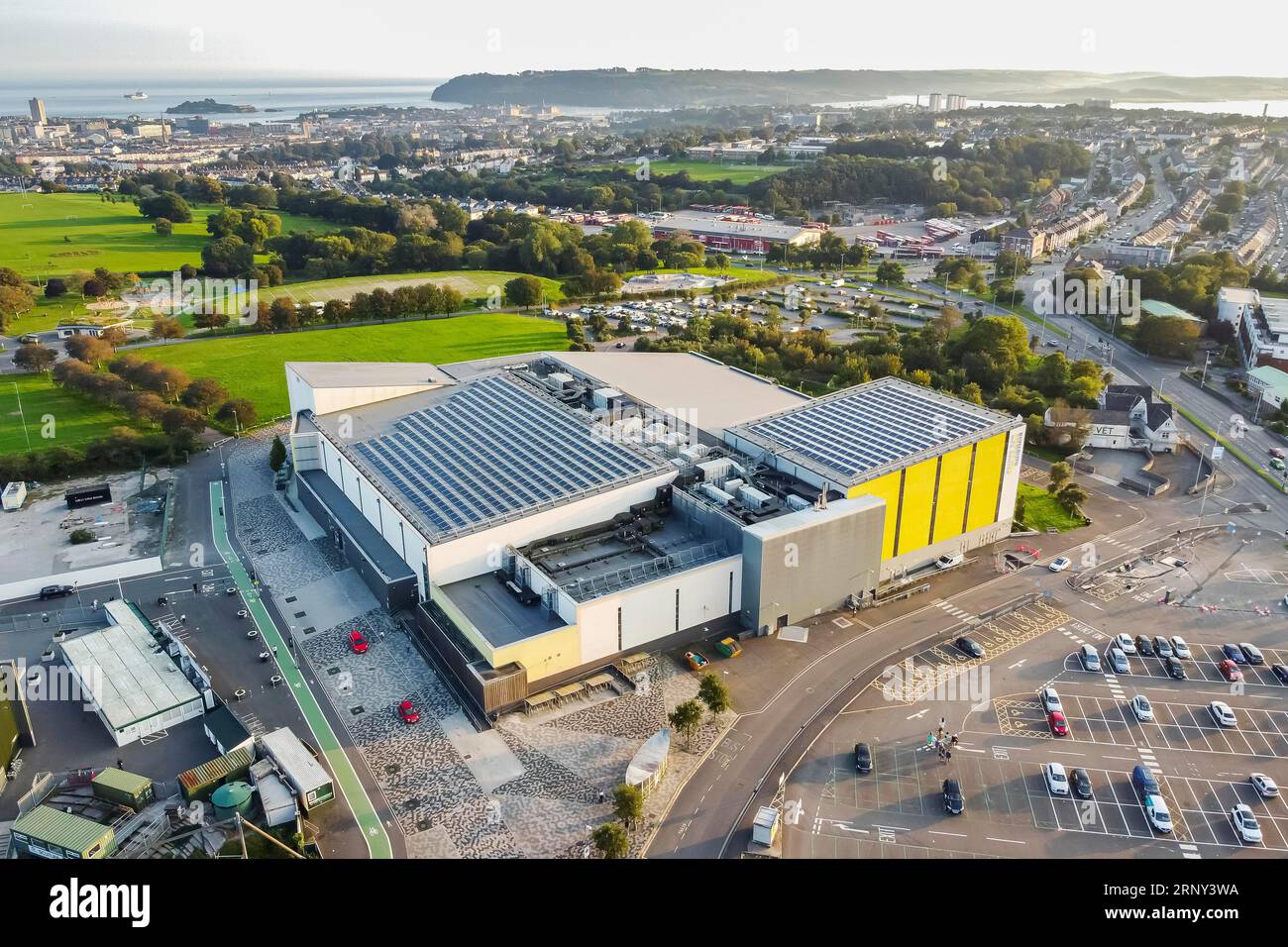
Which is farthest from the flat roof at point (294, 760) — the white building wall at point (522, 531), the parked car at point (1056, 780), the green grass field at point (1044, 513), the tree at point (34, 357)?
the tree at point (34, 357)

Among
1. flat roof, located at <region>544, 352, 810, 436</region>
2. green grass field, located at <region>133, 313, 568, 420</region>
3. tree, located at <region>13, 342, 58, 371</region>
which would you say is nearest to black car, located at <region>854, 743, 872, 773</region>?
flat roof, located at <region>544, 352, 810, 436</region>

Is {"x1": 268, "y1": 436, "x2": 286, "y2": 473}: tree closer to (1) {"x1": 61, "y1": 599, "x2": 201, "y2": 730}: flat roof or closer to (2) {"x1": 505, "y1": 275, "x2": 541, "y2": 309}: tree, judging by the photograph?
(1) {"x1": 61, "y1": 599, "x2": 201, "y2": 730}: flat roof

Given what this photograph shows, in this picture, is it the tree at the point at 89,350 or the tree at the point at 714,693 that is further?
the tree at the point at 89,350

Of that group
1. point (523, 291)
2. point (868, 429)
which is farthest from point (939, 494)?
point (523, 291)

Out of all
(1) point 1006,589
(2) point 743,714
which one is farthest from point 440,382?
(1) point 1006,589

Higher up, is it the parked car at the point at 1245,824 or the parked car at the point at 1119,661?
the parked car at the point at 1119,661

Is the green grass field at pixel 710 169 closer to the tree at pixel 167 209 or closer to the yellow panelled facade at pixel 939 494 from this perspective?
the tree at pixel 167 209

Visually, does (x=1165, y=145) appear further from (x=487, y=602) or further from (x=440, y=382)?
(x=487, y=602)
